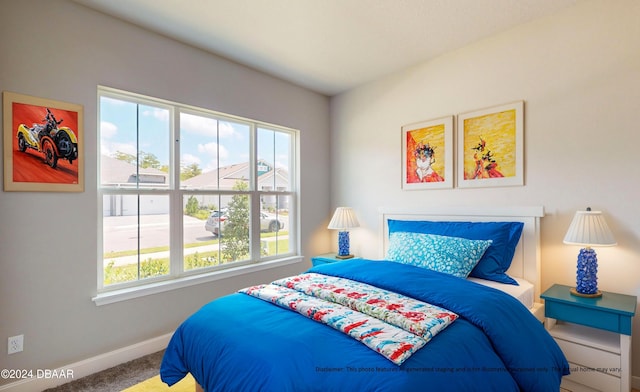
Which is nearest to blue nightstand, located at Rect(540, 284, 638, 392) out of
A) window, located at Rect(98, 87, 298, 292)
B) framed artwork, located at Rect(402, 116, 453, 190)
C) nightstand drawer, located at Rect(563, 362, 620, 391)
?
nightstand drawer, located at Rect(563, 362, 620, 391)

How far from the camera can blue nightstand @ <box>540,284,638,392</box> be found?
1.76m

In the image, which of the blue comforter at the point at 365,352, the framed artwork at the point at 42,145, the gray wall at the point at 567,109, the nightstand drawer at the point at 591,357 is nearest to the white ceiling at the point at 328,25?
the gray wall at the point at 567,109

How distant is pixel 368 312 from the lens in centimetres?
152

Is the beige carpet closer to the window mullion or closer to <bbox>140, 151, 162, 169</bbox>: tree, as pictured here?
the window mullion

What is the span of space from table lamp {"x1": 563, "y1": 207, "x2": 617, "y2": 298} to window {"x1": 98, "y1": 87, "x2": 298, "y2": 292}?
263 centimetres

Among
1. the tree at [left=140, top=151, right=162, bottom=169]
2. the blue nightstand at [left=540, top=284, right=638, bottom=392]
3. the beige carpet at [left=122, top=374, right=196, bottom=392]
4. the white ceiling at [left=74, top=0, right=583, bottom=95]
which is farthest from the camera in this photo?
the tree at [left=140, top=151, right=162, bottom=169]

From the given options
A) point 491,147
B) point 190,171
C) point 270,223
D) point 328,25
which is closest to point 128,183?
point 190,171

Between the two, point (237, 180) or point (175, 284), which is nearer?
point (175, 284)

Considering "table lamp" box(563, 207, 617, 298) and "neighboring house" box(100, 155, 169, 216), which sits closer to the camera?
"table lamp" box(563, 207, 617, 298)

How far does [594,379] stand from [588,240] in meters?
0.82

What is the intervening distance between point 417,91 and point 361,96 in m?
0.73

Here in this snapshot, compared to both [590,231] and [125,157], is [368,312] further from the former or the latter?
[125,157]

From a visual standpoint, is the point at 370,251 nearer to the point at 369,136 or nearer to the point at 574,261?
the point at 369,136

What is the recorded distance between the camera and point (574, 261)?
7.38ft
